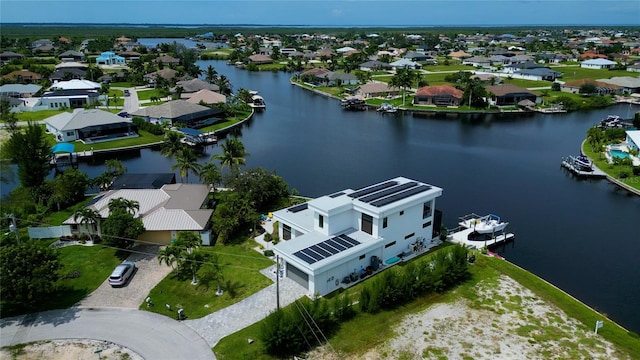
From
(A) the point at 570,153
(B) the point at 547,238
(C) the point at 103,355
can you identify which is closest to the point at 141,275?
(C) the point at 103,355

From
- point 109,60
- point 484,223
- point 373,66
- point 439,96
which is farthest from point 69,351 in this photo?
point 109,60

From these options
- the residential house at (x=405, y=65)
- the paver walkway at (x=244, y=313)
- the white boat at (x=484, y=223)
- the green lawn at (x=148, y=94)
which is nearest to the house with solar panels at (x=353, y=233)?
the paver walkway at (x=244, y=313)

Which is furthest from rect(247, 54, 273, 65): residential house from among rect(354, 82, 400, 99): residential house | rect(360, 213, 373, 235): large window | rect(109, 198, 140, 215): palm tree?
rect(360, 213, 373, 235): large window

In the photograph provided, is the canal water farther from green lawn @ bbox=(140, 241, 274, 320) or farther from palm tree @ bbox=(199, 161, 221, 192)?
green lawn @ bbox=(140, 241, 274, 320)

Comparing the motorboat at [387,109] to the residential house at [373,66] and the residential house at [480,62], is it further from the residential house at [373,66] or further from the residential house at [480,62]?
the residential house at [480,62]

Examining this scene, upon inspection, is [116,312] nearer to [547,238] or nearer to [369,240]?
[369,240]

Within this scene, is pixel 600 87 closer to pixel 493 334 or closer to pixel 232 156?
pixel 232 156
